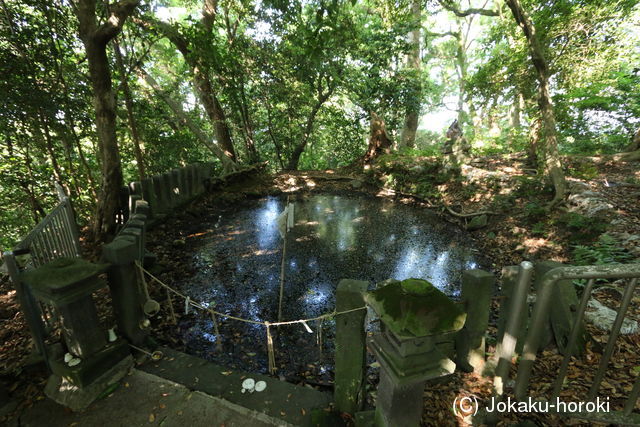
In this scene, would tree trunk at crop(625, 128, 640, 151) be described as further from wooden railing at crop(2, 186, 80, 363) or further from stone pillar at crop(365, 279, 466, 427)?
wooden railing at crop(2, 186, 80, 363)

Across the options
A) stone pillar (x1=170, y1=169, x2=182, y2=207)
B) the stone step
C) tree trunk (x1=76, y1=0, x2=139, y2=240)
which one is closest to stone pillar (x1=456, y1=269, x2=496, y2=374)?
the stone step

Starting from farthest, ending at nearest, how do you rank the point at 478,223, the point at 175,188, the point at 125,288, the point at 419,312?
the point at 175,188, the point at 478,223, the point at 125,288, the point at 419,312

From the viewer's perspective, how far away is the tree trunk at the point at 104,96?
4824mm

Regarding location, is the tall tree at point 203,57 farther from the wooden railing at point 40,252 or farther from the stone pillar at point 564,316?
the stone pillar at point 564,316

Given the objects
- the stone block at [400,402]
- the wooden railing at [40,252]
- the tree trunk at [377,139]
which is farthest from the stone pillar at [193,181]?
the stone block at [400,402]

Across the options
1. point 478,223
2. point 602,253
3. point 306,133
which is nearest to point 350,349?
point 602,253

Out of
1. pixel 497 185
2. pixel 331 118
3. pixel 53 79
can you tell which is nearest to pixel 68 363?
pixel 53 79

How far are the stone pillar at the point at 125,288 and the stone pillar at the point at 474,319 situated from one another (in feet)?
10.3

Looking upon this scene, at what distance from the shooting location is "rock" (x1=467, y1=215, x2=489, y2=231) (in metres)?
7.54

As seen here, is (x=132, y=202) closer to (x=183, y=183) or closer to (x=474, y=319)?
(x=183, y=183)

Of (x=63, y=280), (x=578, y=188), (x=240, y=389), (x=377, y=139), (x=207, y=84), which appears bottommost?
(x=240, y=389)

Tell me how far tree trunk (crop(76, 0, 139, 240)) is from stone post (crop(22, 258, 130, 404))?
380 centimetres

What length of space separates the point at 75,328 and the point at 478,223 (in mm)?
8334

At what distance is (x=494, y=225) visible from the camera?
7.38 m
